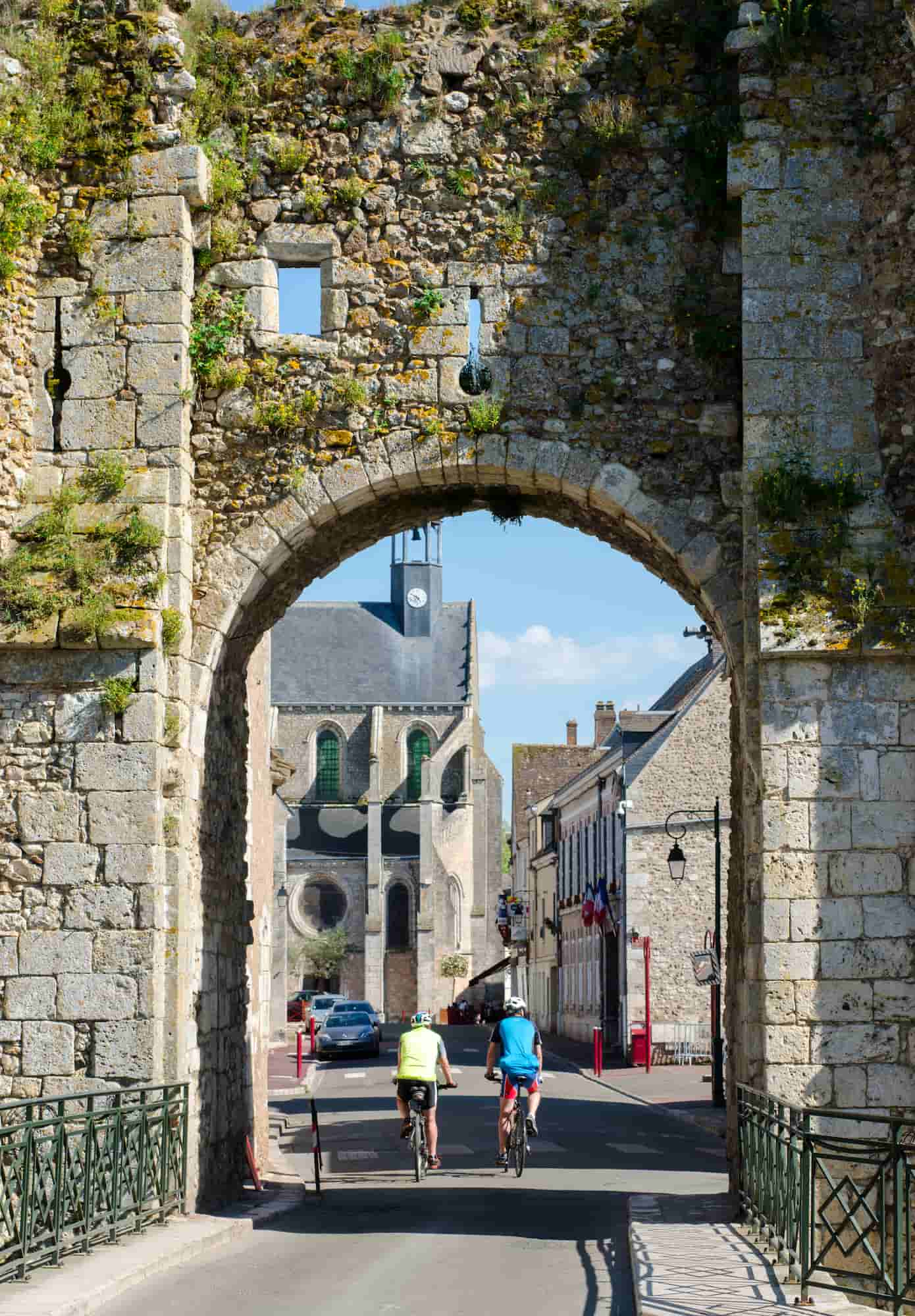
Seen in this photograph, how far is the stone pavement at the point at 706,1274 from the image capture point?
22.5ft

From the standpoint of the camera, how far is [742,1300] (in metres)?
6.98

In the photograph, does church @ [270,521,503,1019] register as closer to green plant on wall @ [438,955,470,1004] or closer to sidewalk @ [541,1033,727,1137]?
green plant on wall @ [438,955,470,1004]

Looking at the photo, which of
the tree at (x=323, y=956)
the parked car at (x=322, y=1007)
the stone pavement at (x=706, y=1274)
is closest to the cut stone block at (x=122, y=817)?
the stone pavement at (x=706, y=1274)

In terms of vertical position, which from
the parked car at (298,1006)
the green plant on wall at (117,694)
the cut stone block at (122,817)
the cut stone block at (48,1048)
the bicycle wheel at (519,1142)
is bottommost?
the parked car at (298,1006)

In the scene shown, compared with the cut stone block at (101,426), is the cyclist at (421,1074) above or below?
below

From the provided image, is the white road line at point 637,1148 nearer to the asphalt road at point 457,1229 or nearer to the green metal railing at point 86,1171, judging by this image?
the asphalt road at point 457,1229

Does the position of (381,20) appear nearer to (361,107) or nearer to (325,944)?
(361,107)

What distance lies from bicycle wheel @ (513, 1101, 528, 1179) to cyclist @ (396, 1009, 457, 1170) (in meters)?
0.59

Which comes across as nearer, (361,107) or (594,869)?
(361,107)

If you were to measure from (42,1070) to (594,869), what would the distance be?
94.6ft

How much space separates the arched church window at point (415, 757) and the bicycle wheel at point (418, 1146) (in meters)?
62.7

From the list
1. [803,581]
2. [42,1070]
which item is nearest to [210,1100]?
[42,1070]

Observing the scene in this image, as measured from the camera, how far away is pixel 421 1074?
13.8 m

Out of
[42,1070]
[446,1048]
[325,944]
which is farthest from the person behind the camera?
[325,944]
